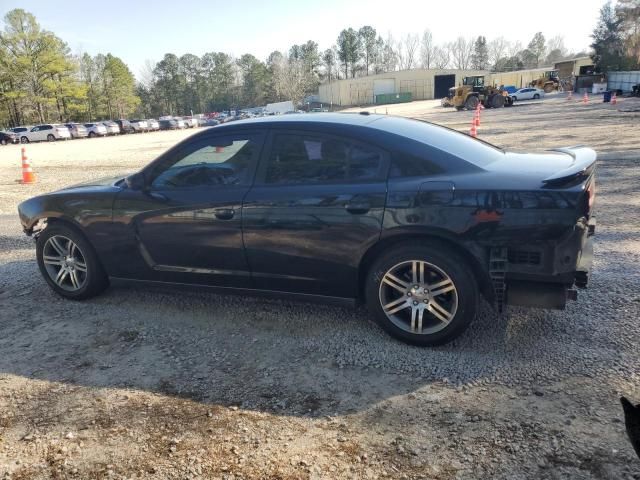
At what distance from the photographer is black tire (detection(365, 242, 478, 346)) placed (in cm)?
325

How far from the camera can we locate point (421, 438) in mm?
2574

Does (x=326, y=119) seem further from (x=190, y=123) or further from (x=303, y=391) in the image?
(x=190, y=123)

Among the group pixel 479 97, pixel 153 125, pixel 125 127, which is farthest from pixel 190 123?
pixel 479 97

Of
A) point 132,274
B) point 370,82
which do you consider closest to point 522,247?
point 132,274

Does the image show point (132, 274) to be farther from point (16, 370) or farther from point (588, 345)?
point (588, 345)

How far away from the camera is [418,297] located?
11.1ft

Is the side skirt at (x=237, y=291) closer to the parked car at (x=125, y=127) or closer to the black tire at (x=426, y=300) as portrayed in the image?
the black tire at (x=426, y=300)

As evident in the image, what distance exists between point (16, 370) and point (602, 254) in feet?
17.7

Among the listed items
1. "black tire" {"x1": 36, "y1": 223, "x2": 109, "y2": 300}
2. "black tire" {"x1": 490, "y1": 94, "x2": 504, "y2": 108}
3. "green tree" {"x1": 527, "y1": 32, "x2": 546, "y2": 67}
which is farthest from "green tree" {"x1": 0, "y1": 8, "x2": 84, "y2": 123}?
"green tree" {"x1": 527, "y1": 32, "x2": 546, "y2": 67}

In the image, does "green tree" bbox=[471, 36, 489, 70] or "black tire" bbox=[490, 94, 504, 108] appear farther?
"green tree" bbox=[471, 36, 489, 70]

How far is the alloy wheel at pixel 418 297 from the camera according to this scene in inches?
131

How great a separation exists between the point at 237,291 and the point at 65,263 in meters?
1.82

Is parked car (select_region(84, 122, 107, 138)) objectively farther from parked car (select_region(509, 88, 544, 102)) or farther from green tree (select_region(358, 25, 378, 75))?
green tree (select_region(358, 25, 378, 75))


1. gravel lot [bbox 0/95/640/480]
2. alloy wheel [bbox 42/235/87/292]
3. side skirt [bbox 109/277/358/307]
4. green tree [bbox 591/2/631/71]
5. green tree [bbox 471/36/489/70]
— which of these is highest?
green tree [bbox 471/36/489/70]
